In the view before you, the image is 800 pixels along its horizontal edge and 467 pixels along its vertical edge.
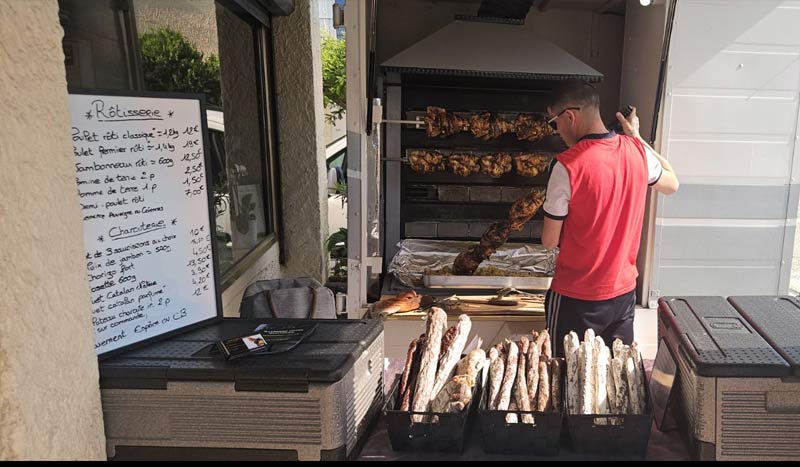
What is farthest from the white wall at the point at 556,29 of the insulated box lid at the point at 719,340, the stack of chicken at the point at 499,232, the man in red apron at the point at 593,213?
the insulated box lid at the point at 719,340

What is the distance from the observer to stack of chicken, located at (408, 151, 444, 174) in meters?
4.39

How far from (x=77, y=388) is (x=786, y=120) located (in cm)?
449

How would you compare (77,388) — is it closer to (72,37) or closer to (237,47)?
(72,37)

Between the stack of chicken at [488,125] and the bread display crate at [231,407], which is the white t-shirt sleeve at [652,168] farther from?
the bread display crate at [231,407]

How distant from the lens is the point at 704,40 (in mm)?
3807

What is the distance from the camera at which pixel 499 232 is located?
160 inches

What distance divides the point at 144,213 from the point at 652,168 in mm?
2567

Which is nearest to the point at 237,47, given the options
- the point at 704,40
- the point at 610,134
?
the point at 610,134

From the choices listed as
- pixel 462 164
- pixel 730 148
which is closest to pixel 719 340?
pixel 730 148

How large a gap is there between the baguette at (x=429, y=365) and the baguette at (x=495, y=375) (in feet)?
0.53

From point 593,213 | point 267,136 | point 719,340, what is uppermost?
point 267,136

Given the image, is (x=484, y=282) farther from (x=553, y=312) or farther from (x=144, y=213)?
(x=144, y=213)

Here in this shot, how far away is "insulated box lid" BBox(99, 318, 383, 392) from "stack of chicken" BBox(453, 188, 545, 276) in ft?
8.05

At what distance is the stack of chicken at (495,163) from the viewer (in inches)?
178
